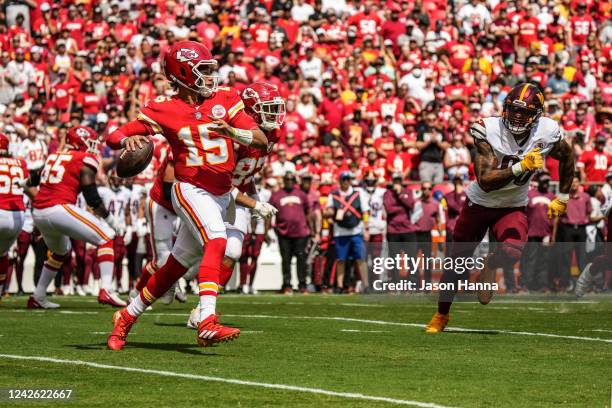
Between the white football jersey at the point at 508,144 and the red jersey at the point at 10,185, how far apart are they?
6.51 m

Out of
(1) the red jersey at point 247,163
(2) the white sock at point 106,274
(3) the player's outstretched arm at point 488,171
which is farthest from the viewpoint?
(2) the white sock at point 106,274

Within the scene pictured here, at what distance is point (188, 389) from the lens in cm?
721

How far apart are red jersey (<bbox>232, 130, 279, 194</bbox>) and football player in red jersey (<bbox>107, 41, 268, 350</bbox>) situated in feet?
7.17

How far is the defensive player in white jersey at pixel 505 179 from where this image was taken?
35.2 feet

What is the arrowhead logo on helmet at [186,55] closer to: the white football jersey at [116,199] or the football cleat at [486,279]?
the football cleat at [486,279]

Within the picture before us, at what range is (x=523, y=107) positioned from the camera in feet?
35.2

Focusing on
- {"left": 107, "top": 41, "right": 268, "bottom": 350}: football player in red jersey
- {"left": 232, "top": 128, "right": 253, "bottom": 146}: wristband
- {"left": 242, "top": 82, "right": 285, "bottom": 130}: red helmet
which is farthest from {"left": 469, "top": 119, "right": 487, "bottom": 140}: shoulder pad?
{"left": 232, "top": 128, "right": 253, "bottom": 146}: wristband

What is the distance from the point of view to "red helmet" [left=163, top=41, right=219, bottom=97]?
9289 millimetres

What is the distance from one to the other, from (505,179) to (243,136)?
265 centimetres

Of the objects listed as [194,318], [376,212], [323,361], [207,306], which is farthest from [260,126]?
[376,212]

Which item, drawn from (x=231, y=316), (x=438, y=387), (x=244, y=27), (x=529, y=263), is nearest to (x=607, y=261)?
(x=529, y=263)

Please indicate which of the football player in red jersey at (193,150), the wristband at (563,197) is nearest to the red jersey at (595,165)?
the wristband at (563,197)

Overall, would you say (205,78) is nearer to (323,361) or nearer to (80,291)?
(323,361)

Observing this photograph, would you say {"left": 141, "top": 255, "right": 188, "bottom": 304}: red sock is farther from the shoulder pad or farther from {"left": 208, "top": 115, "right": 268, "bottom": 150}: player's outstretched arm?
the shoulder pad
